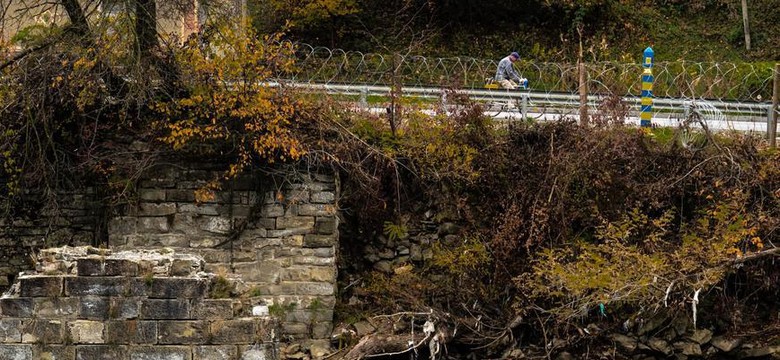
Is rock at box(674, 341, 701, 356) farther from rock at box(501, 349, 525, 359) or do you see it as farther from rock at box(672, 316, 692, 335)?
rock at box(501, 349, 525, 359)

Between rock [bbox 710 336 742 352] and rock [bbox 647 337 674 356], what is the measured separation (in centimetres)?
59

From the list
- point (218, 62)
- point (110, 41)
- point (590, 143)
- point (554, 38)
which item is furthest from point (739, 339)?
point (554, 38)

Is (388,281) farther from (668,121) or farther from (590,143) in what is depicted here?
(668,121)

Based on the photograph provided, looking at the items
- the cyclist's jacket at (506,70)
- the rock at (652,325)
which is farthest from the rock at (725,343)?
the cyclist's jacket at (506,70)

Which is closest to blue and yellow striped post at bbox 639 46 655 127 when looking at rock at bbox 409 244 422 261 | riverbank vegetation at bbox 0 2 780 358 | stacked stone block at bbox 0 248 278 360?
riverbank vegetation at bbox 0 2 780 358

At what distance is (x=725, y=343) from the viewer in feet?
57.9

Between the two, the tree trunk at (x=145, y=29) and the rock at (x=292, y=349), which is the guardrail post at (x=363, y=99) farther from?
the rock at (x=292, y=349)

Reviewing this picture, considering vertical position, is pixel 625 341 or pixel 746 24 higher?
pixel 746 24

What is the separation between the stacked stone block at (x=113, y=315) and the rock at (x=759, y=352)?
8.75 metres

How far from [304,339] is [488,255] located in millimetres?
2614

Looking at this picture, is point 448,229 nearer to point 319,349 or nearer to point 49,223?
point 319,349

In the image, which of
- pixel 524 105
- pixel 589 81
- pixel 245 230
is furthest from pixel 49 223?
pixel 589 81

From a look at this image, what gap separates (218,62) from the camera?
17.4m

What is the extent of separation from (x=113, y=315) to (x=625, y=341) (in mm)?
8471
